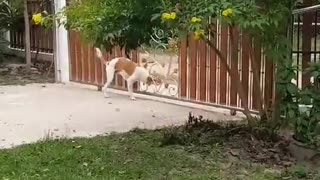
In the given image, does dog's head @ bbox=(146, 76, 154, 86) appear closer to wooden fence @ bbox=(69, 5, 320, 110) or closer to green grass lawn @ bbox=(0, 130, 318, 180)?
wooden fence @ bbox=(69, 5, 320, 110)

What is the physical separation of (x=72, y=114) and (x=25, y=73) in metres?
4.33

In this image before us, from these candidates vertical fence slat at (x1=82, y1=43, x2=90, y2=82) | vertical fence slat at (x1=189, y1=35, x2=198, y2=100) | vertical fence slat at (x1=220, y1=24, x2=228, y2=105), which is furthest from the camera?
vertical fence slat at (x1=82, y1=43, x2=90, y2=82)

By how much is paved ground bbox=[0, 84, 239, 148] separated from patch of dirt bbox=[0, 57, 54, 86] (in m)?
1.08

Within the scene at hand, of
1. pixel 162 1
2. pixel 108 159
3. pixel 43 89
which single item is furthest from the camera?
pixel 43 89

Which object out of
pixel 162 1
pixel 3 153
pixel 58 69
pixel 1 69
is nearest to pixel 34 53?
pixel 1 69

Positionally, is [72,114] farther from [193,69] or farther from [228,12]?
[228,12]

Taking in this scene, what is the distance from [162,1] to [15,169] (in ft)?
6.03

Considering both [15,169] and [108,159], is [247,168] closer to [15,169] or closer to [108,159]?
[108,159]

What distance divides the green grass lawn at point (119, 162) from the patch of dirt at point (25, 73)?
5.03 metres

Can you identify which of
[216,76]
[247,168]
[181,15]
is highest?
[181,15]

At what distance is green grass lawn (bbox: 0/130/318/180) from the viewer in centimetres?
499

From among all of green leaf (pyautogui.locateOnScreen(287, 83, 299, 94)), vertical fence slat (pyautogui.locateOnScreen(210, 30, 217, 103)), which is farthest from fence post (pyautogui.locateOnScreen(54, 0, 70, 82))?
green leaf (pyautogui.locateOnScreen(287, 83, 299, 94))

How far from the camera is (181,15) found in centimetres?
488

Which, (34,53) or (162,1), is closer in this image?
(162,1)
